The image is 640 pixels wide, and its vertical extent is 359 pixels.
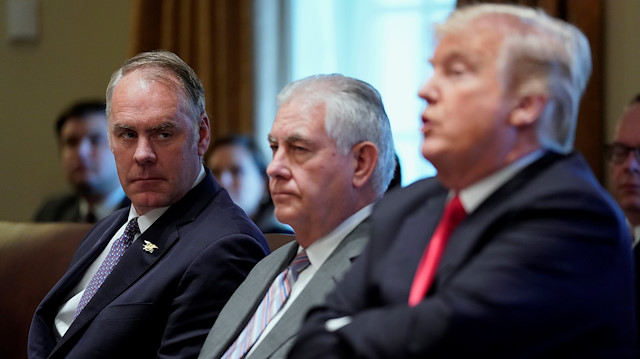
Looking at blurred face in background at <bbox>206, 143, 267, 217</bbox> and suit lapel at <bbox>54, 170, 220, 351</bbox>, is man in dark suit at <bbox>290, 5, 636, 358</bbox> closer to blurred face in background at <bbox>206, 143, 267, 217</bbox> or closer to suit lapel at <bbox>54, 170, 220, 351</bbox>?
suit lapel at <bbox>54, 170, 220, 351</bbox>

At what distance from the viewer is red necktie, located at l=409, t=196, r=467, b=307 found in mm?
1631

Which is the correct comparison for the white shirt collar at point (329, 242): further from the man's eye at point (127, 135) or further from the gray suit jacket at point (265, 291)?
the man's eye at point (127, 135)

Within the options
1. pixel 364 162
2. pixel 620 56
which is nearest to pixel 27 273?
pixel 364 162

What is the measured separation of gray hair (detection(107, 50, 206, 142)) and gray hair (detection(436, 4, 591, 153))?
1.22 metres

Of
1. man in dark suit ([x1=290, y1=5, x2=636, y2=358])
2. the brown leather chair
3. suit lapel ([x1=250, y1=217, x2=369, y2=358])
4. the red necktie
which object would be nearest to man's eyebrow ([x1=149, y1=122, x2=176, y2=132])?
suit lapel ([x1=250, y1=217, x2=369, y2=358])

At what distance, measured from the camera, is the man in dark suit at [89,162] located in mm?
5207

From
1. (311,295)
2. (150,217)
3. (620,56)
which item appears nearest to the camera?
(311,295)

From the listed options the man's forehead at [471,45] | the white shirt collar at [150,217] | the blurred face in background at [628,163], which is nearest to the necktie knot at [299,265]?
the white shirt collar at [150,217]

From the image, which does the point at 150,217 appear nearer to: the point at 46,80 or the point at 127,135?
the point at 127,135

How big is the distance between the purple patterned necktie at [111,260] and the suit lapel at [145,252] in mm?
114

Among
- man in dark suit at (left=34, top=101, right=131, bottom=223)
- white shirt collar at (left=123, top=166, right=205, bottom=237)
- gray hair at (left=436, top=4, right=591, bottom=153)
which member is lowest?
man in dark suit at (left=34, top=101, right=131, bottom=223)

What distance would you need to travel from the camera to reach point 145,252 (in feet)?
8.57

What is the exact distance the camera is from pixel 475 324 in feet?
4.82

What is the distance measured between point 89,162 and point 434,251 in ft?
12.8
